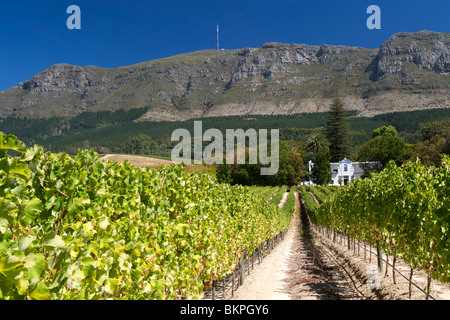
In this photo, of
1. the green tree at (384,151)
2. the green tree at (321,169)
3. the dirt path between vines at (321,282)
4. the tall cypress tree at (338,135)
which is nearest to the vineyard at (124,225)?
the dirt path between vines at (321,282)

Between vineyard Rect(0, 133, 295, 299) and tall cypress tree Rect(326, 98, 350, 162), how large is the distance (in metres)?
88.6

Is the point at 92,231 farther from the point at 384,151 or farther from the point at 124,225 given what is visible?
the point at 384,151

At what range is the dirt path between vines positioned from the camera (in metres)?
10.3

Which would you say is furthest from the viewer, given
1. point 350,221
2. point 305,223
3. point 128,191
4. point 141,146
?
point 141,146

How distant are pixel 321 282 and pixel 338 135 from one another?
278ft

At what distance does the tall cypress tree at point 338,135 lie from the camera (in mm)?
90750

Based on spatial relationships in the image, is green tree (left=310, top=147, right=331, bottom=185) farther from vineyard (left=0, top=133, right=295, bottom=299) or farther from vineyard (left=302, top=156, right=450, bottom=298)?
vineyard (left=0, top=133, right=295, bottom=299)

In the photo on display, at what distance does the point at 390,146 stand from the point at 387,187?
222 feet

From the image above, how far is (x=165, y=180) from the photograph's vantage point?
684 centimetres

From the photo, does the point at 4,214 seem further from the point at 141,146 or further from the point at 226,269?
the point at 141,146

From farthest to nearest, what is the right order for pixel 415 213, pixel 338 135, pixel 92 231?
pixel 338 135, pixel 415 213, pixel 92 231

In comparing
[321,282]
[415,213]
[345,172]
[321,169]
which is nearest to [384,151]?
[345,172]

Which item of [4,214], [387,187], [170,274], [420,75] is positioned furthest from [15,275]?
[420,75]

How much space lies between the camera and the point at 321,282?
12906mm
